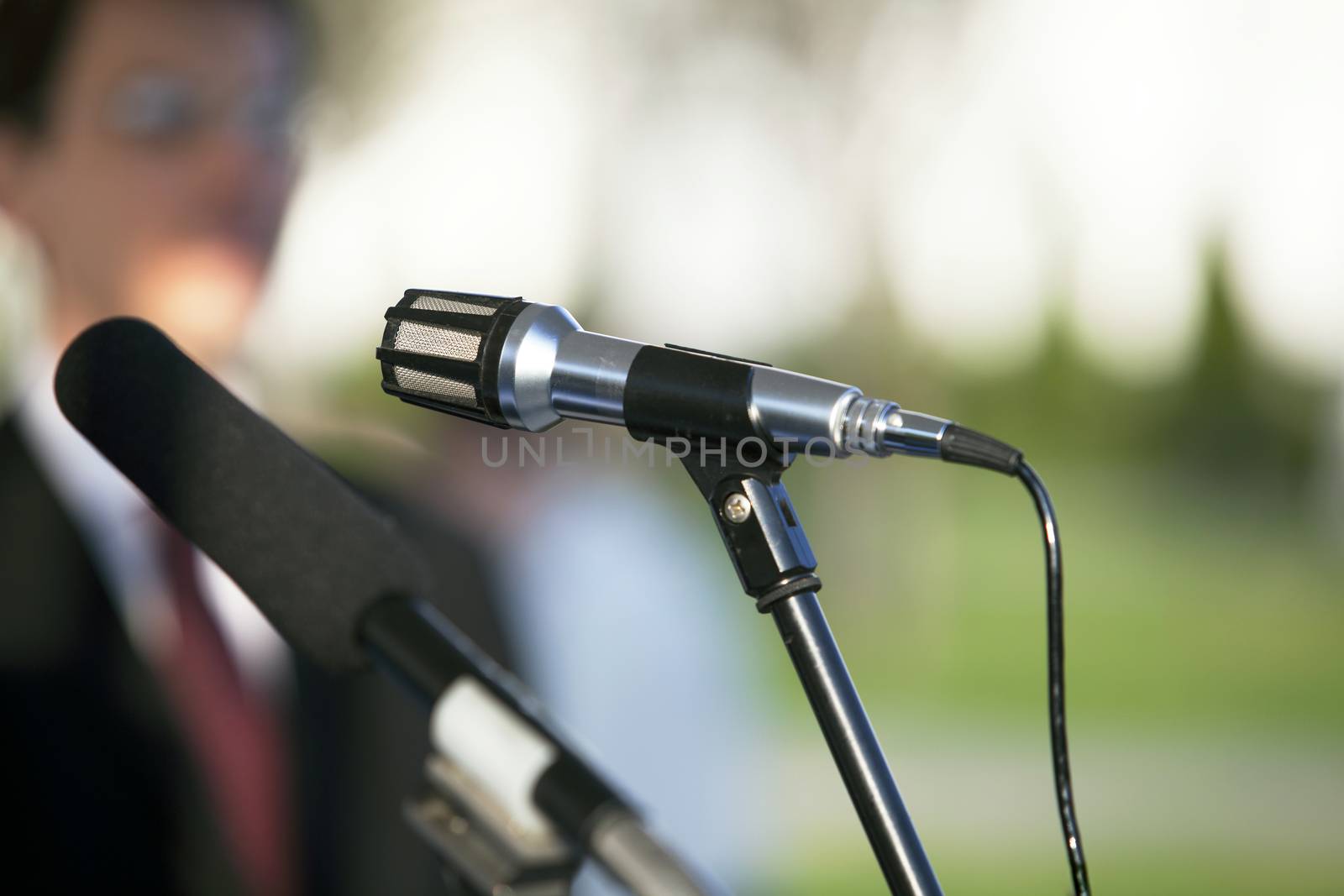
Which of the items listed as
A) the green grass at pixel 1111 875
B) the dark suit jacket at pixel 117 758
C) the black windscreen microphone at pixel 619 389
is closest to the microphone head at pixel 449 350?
the black windscreen microphone at pixel 619 389

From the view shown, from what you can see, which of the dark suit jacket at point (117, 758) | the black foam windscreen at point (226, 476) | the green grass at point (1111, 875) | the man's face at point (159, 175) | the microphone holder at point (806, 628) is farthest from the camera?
the green grass at point (1111, 875)

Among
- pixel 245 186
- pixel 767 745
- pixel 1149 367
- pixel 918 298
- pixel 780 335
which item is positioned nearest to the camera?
pixel 245 186

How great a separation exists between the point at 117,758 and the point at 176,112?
882 mm

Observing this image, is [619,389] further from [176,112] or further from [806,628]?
[176,112]

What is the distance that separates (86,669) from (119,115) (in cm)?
75

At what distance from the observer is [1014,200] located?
5051mm

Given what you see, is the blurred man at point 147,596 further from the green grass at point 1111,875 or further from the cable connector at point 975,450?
the green grass at point 1111,875

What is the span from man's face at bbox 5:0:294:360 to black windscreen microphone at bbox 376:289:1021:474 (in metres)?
1.18

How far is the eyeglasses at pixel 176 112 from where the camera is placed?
162 centimetres

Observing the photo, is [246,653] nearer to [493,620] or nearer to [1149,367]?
[493,620]

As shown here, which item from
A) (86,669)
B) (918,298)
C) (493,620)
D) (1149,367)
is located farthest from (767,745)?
(1149,367)

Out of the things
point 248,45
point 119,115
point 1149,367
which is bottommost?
point 119,115

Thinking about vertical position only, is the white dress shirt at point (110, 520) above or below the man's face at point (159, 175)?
below

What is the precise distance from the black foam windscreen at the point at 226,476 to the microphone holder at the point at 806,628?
192mm
